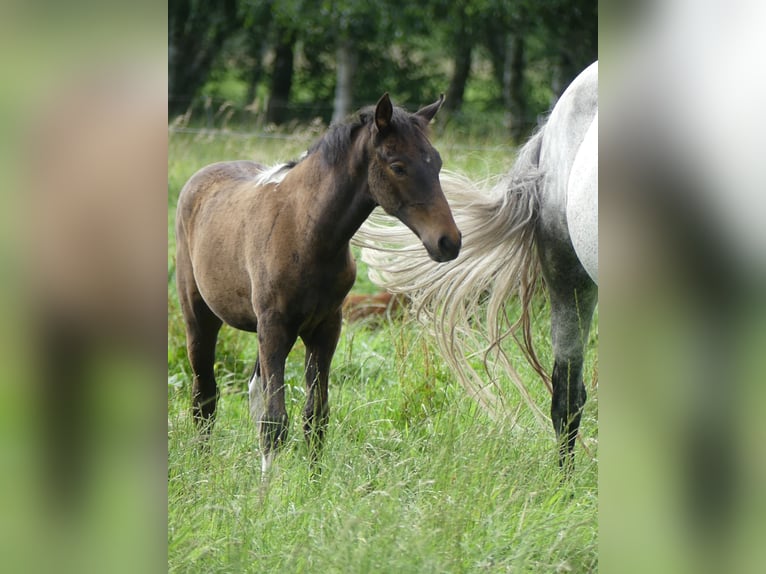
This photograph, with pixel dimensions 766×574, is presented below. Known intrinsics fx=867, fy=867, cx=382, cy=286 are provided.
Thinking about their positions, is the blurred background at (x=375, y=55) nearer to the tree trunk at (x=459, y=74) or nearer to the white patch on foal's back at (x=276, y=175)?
the tree trunk at (x=459, y=74)

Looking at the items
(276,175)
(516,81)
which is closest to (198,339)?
(276,175)

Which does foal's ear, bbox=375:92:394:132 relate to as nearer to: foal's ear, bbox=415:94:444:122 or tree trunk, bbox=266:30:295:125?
foal's ear, bbox=415:94:444:122

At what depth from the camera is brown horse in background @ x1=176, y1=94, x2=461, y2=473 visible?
9.86 feet

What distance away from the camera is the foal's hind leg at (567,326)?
3514 mm

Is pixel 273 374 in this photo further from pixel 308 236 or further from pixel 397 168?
pixel 397 168

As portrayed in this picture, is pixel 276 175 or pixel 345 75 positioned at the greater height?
pixel 345 75

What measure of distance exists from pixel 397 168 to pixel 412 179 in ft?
0.23

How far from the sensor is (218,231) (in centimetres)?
376

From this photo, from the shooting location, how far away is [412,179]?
2982mm

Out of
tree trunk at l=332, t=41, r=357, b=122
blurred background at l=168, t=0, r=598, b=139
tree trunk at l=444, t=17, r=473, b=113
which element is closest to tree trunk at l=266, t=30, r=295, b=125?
blurred background at l=168, t=0, r=598, b=139

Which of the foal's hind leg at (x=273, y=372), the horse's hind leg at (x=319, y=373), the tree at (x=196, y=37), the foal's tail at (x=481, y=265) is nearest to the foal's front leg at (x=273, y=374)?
the foal's hind leg at (x=273, y=372)
